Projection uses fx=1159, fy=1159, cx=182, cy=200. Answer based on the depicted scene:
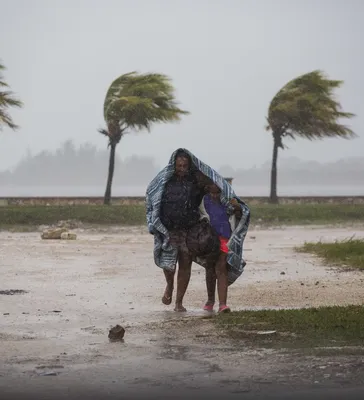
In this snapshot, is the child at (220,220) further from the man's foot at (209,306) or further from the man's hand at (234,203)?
the man's foot at (209,306)

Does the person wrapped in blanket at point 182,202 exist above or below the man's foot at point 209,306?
above

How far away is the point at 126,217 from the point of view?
4072cm

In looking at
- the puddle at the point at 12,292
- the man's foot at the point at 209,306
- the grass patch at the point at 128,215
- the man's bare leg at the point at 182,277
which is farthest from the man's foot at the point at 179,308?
the grass patch at the point at 128,215

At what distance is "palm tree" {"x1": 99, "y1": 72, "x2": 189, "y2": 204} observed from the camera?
48.5m

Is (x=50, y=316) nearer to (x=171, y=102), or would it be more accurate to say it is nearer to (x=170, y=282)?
(x=170, y=282)

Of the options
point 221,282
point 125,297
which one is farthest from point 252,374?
point 125,297

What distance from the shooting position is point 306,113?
51.0 meters

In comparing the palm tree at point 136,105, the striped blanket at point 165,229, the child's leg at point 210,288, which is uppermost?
the palm tree at point 136,105

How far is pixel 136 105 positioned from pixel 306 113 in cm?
785

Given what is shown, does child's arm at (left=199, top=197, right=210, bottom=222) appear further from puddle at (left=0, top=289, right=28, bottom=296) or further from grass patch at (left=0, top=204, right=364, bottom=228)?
grass patch at (left=0, top=204, right=364, bottom=228)

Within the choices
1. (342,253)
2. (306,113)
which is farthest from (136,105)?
(342,253)

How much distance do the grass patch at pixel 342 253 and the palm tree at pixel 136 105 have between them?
25652 mm

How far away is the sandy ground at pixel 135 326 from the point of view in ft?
26.9

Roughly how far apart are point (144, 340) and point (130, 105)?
1506 inches
